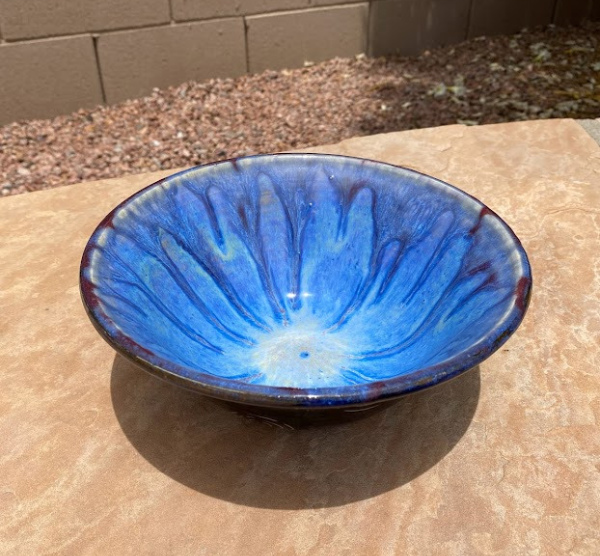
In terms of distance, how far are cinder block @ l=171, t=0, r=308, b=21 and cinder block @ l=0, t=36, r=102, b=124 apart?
44 cm

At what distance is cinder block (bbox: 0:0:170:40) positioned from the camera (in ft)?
9.57

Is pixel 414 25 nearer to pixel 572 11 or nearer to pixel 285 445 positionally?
pixel 572 11

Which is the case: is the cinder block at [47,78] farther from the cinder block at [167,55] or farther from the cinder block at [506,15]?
the cinder block at [506,15]

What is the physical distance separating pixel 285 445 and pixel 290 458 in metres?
0.03

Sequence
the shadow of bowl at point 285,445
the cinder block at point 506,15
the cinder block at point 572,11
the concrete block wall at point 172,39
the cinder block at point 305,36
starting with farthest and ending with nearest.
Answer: the cinder block at point 572,11
the cinder block at point 506,15
the cinder block at point 305,36
the concrete block wall at point 172,39
the shadow of bowl at point 285,445

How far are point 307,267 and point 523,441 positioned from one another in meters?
0.59

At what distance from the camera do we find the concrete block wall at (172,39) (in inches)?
119

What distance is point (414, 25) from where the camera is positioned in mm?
3830

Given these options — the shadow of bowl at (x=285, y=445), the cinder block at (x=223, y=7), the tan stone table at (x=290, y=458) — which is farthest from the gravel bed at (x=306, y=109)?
the shadow of bowl at (x=285, y=445)

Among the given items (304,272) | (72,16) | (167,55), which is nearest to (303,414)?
(304,272)

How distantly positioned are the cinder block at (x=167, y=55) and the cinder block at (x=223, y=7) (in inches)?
1.5

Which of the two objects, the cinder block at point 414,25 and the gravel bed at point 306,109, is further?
the cinder block at point 414,25

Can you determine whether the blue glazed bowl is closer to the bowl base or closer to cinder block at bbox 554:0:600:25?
the bowl base

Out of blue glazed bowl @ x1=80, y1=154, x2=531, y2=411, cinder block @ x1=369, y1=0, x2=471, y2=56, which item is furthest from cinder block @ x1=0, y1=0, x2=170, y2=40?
blue glazed bowl @ x1=80, y1=154, x2=531, y2=411
